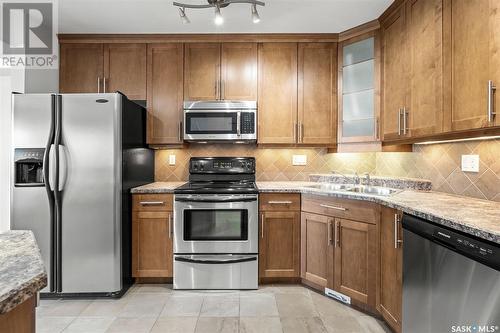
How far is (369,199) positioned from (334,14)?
1677mm

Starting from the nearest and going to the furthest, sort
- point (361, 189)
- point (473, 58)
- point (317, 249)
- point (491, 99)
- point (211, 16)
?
point (491, 99)
point (473, 58)
point (317, 249)
point (211, 16)
point (361, 189)

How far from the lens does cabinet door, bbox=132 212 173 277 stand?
2682mm

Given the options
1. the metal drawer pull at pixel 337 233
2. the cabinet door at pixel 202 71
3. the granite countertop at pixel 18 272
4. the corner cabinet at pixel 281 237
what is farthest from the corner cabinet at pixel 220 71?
the granite countertop at pixel 18 272

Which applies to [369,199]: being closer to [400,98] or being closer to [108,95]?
[400,98]

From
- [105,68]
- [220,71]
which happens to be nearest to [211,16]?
[220,71]

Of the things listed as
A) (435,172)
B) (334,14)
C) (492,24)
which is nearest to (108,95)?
(334,14)

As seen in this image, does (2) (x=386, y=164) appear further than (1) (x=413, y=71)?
Yes

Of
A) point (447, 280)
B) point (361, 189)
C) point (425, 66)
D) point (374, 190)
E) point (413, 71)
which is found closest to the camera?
point (447, 280)

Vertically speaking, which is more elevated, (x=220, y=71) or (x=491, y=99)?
(x=220, y=71)

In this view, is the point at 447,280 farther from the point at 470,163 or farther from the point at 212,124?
the point at 212,124

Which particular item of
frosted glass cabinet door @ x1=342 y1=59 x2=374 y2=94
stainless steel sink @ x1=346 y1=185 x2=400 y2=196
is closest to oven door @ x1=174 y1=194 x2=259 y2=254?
stainless steel sink @ x1=346 y1=185 x2=400 y2=196

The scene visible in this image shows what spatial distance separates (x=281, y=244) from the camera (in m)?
2.68

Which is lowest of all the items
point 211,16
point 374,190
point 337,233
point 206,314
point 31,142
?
point 206,314

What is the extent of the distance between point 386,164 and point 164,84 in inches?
94.9
